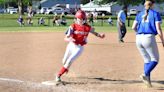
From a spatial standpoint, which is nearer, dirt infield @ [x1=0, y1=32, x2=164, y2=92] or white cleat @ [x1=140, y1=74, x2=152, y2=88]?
dirt infield @ [x1=0, y1=32, x2=164, y2=92]

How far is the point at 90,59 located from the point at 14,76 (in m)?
4.21

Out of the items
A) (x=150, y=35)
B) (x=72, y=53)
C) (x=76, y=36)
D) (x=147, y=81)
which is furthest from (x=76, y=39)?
(x=147, y=81)

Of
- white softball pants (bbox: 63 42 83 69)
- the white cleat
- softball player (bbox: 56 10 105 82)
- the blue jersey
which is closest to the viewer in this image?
the blue jersey

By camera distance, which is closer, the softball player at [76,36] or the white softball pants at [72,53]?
the softball player at [76,36]

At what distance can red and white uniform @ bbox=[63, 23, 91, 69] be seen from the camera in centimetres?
1016

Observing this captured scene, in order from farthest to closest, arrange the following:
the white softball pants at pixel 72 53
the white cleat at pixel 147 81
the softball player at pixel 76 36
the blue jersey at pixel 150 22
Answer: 1. the white softball pants at pixel 72 53
2. the softball player at pixel 76 36
3. the white cleat at pixel 147 81
4. the blue jersey at pixel 150 22

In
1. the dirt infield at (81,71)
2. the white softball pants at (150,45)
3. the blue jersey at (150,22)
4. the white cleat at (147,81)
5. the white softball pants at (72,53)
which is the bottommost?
the dirt infield at (81,71)

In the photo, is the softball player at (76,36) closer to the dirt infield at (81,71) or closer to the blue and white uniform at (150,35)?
the dirt infield at (81,71)

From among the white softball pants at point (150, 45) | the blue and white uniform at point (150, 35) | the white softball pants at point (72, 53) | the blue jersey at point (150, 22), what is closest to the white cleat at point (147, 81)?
the blue and white uniform at point (150, 35)

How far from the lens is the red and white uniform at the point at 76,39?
10164mm

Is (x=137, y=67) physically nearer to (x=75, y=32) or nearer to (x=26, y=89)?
(x=75, y=32)

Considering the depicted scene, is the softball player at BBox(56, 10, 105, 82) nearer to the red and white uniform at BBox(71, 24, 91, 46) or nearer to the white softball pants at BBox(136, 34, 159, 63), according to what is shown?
the red and white uniform at BBox(71, 24, 91, 46)

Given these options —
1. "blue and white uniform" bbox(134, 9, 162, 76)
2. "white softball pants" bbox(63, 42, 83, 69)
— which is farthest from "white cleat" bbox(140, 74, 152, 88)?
"white softball pants" bbox(63, 42, 83, 69)

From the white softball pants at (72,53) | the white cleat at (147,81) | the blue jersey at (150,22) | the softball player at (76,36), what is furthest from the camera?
the white softball pants at (72,53)
